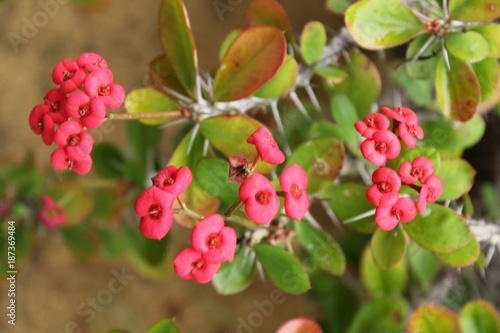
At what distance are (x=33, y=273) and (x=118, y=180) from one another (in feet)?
2.10

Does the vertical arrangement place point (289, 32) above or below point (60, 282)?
above

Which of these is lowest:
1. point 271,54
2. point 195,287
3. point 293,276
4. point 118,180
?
point 195,287

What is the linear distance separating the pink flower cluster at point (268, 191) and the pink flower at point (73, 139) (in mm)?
258

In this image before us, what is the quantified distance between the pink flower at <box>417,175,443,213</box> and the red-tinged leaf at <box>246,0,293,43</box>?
1.75 ft

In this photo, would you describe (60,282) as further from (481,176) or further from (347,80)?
(481,176)

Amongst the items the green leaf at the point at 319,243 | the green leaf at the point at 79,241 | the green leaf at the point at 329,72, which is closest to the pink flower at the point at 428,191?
the green leaf at the point at 319,243

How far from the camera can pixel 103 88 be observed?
0.82 meters

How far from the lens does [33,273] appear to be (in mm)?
1968

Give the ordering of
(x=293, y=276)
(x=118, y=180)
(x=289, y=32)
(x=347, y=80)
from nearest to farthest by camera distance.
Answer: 1. (x=293, y=276)
2. (x=289, y=32)
3. (x=347, y=80)
4. (x=118, y=180)

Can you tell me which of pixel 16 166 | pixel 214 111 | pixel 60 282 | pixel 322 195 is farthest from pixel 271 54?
pixel 60 282

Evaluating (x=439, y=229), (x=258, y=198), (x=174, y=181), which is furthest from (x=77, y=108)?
(x=439, y=229)

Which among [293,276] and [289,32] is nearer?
[293,276]

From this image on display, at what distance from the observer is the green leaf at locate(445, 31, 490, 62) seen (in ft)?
3.26

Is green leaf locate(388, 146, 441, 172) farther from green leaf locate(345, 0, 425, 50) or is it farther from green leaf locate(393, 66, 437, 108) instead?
green leaf locate(393, 66, 437, 108)
